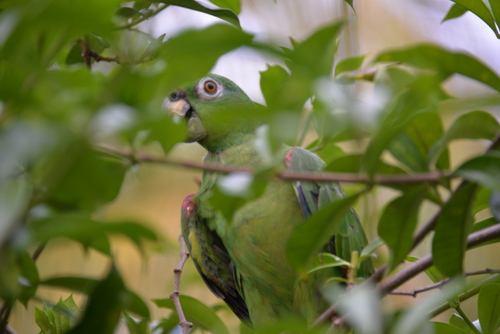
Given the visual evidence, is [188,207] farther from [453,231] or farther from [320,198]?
[453,231]

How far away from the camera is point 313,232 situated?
61cm

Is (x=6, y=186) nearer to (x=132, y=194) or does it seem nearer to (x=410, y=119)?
(x=410, y=119)

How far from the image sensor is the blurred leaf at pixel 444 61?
612 mm

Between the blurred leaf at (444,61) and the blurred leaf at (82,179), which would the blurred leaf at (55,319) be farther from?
the blurred leaf at (444,61)

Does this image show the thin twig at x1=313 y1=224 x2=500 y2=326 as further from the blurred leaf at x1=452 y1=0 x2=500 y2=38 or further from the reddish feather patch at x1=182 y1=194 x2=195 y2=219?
the reddish feather patch at x1=182 y1=194 x2=195 y2=219

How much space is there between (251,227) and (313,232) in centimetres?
88

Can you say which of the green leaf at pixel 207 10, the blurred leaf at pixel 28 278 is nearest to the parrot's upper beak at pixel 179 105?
the green leaf at pixel 207 10

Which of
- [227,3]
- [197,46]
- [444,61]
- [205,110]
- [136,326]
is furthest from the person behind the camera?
[205,110]

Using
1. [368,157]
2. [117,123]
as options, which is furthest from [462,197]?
[117,123]

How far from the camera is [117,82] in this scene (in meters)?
0.42

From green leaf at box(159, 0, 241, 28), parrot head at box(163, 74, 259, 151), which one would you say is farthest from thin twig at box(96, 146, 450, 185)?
parrot head at box(163, 74, 259, 151)

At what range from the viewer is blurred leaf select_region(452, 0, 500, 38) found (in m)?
0.79

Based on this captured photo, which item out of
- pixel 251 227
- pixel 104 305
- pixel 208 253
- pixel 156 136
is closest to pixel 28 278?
pixel 104 305

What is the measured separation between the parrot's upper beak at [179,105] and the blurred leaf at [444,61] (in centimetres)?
103
